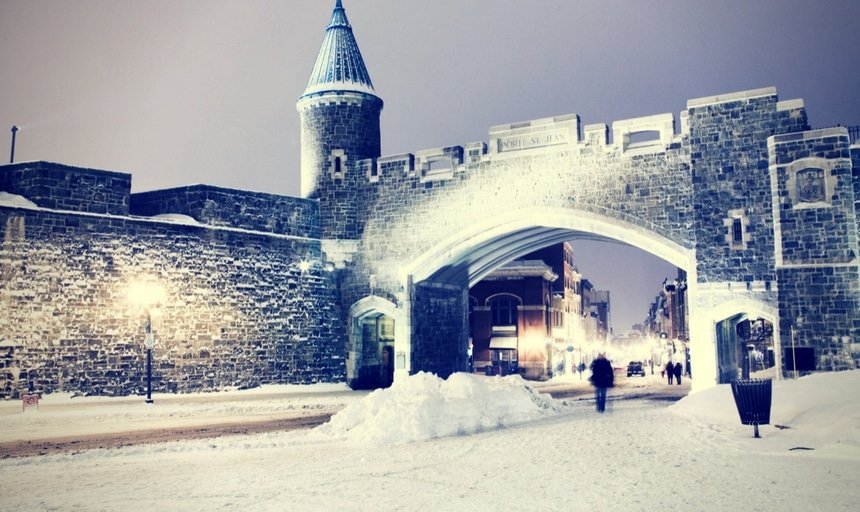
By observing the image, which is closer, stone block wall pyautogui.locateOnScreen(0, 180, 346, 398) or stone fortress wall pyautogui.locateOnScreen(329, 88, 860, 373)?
stone fortress wall pyautogui.locateOnScreen(329, 88, 860, 373)

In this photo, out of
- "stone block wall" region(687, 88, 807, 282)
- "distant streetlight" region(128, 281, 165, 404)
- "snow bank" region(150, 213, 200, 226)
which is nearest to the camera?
"stone block wall" region(687, 88, 807, 282)

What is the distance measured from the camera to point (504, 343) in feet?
155

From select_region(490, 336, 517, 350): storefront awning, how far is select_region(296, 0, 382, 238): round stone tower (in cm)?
1984

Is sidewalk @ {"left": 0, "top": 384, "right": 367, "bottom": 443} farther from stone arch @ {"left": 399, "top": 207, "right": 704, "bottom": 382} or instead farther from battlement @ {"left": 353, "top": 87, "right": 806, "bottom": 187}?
battlement @ {"left": 353, "top": 87, "right": 806, "bottom": 187}

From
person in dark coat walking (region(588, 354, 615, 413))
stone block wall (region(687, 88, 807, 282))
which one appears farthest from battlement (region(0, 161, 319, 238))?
person in dark coat walking (region(588, 354, 615, 413))

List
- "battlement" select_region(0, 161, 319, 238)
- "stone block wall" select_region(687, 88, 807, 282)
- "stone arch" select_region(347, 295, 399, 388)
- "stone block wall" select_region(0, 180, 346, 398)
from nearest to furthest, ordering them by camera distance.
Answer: "stone block wall" select_region(0, 180, 346, 398)
"stone block wall" select_region(687, 88, 807, 282)
"battlement" select_region(0, 161, 319, 238)
"stone arch" select_region(347, 295, 399, 388)

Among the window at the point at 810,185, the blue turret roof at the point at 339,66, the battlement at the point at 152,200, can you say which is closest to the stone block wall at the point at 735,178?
the window at the point at 810,185

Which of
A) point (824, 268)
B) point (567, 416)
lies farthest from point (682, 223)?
point (567, 416)

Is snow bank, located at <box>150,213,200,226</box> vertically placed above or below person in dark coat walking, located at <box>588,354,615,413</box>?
above

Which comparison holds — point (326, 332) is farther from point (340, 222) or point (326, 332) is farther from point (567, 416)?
point (567, 416)

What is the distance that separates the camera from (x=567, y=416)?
16.3 meters

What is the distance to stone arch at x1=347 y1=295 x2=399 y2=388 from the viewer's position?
29.3 meters

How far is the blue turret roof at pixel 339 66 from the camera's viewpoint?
1188 inches

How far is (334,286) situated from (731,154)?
597 inches
